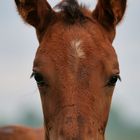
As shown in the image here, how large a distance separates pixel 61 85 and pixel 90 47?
0.61m

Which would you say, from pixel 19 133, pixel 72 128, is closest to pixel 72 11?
pixel 72 128

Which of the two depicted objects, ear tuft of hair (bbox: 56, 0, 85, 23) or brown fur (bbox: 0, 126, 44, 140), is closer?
ear tuft of hair (bbox: 56, 0, 85, 23)

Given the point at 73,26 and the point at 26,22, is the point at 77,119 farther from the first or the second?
the point at 26,22

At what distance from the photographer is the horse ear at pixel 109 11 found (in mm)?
7906

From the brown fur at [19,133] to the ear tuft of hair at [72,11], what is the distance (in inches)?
143

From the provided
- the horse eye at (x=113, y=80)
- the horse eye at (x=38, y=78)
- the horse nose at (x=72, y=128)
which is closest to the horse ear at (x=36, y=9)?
the horse eye at (x=38, y=78)

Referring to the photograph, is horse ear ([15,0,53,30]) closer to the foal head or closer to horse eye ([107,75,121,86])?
the foal head

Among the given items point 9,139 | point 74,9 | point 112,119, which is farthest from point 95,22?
point 112,119

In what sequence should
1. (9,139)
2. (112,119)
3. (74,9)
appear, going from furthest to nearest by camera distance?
(112,119) → (9,139) → (74,9)

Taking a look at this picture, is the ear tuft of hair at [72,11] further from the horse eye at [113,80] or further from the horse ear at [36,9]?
the horse eye at [113,80]

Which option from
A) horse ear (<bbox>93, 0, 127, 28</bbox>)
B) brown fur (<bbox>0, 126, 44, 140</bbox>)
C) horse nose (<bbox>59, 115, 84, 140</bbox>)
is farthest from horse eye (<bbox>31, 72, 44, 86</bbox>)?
brown fur (<bbox>0, 126, 44, 140</bbox>)

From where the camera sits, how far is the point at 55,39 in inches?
293

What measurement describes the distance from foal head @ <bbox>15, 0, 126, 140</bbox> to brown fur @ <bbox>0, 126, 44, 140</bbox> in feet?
10.5

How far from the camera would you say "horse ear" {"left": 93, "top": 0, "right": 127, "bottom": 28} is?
25.9 ft
